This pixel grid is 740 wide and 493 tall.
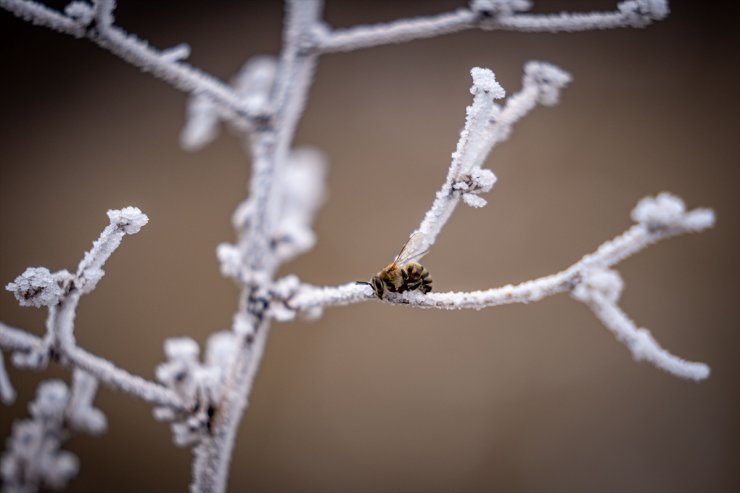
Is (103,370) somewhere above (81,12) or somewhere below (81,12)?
below

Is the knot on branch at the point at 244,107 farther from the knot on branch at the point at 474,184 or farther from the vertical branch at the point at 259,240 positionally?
the knot on branch at the point at 474,184

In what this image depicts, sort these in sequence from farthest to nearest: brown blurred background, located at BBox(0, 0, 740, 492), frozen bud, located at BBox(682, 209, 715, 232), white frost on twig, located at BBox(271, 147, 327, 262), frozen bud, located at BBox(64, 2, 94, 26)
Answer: brown blurred background, located at BBox(0, 0, 740, 492) < white frost on twig, located at BBox(271, 147, 327, 262) < frozen bud, located at BBox(64, 2, 94, 26) < frozen bud, located at BBox(682, 209, 715, 232)

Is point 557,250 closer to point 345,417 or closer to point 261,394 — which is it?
point 345,417

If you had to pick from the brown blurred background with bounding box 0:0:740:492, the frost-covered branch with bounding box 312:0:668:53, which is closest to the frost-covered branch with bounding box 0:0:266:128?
the frost-covered branch with bounding box 312:0:668:53

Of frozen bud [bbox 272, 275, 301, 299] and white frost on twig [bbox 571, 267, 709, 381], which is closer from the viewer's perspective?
white frost on twig [bbox 571, 267, 709, 381]

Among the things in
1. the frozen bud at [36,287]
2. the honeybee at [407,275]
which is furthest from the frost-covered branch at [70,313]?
the honeybee at [407,275]

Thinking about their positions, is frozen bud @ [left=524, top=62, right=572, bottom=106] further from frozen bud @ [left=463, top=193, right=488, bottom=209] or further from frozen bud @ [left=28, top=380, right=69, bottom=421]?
frozen bud @ [left=28, top=380, right=69, bottom=421]

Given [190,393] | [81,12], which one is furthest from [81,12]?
[190,393]

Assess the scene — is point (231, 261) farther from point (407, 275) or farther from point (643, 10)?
point (643, 10)
